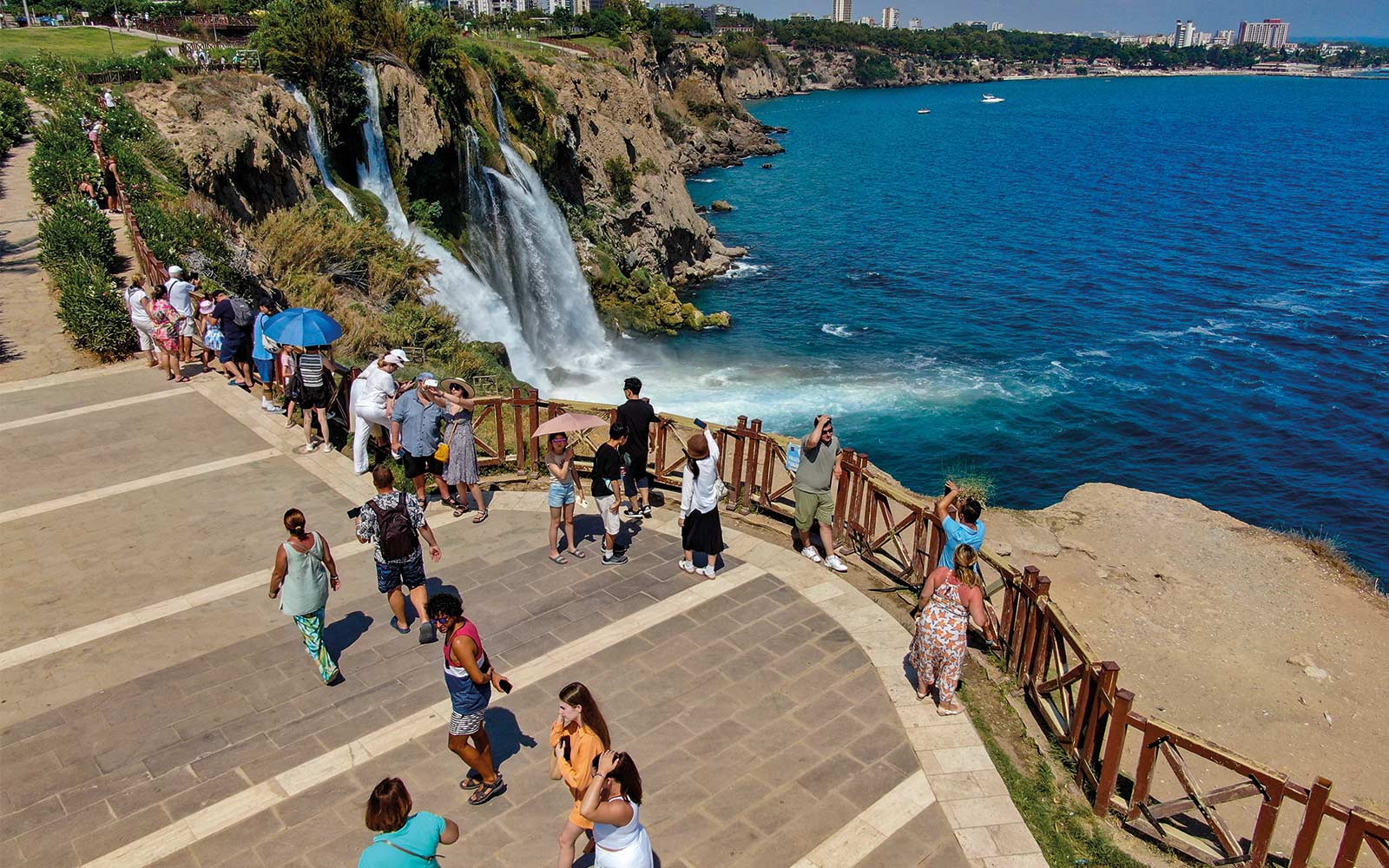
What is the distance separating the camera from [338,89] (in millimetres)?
28516

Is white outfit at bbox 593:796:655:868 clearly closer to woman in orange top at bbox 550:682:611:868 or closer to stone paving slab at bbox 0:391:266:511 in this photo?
woman in orange top at bbox 550:682:611:868

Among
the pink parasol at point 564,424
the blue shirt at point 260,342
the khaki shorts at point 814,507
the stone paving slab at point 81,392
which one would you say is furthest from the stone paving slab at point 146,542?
the khaki shorts at point 814,507

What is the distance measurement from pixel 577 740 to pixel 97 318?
14.8 metres

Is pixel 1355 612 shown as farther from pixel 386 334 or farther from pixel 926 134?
pixel 926 134

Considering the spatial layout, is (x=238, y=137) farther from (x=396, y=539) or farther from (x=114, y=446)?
(x=396, y=539)

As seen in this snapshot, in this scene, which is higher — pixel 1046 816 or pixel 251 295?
pixel 251 295

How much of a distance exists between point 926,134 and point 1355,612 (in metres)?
101

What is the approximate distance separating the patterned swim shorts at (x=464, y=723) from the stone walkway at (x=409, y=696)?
747mm

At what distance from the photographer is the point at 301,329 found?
12883 millimetres

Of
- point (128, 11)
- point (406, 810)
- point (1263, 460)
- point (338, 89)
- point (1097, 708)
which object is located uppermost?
point (128, 11)

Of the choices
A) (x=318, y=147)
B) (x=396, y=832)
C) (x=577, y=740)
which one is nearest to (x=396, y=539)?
(x=577, y=740)

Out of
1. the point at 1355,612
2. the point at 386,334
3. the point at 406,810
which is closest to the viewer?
the point at 406,810

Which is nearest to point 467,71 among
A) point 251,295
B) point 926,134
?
point 251,295

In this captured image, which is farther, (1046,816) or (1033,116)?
(1033,116)
